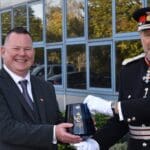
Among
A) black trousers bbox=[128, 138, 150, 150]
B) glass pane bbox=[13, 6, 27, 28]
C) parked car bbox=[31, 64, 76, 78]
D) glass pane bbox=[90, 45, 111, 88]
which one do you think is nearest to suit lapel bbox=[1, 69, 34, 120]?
black trousers bbox=[128, 138, 150, 150]

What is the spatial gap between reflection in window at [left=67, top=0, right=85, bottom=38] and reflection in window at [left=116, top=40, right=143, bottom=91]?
4.25 ft

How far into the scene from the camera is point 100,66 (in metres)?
9.02

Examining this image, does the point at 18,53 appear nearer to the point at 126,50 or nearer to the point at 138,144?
the point at 138,144

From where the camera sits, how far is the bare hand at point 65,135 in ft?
9.48

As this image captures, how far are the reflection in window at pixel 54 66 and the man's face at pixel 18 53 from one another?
715 cm

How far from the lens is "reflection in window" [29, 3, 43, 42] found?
36.4ft

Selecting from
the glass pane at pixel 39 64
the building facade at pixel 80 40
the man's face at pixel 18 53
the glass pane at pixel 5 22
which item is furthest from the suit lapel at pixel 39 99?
the glass pane at pixel 5 22

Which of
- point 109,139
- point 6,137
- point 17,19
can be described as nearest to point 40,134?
point 6,137

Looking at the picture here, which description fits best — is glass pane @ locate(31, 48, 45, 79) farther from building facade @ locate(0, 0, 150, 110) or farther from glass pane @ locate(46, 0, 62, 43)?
glass pane @ locate(46, 0, 62, 43)

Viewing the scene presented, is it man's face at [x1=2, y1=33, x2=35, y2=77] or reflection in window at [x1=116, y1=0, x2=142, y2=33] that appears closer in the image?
man's face at [x1=2, y1=33, x2=35, y2=77]

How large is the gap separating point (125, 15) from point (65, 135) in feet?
18.1

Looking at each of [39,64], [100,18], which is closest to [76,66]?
[100,18]

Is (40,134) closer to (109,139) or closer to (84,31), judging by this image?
(109,139)

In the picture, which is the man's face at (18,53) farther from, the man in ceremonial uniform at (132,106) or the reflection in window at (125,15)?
the reflection in window at (125,15)
